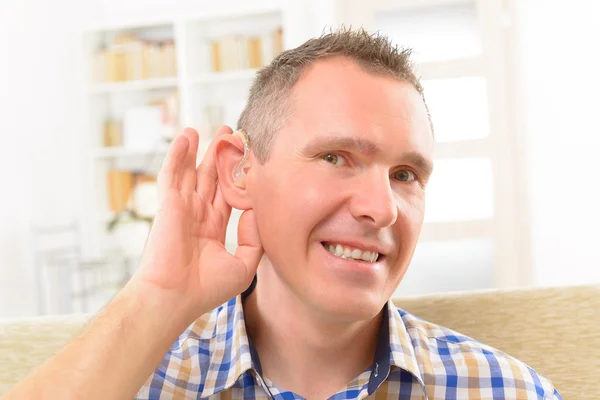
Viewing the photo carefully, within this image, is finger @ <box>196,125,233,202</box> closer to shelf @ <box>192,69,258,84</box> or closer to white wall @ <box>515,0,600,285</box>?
white wall @ <box>515,0,600,285</box>

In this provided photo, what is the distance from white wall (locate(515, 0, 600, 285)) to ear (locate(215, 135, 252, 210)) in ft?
11.9

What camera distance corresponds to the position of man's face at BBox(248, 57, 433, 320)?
1042mm

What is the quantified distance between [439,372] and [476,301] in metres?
0.16

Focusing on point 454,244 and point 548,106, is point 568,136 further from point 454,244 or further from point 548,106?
point 454,244

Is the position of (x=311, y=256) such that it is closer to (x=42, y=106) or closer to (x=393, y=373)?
(x=393, y=373)

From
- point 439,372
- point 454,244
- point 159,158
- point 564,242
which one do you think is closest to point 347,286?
point 439,372

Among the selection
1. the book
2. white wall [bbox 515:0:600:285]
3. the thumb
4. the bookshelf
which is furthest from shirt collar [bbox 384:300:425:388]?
the book

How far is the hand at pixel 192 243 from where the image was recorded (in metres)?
1.03

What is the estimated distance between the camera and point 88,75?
5320 millimetres

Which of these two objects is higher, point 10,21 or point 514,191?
point 10,21

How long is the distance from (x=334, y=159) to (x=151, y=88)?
14.9 feet

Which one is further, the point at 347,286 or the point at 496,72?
the point at 496,72

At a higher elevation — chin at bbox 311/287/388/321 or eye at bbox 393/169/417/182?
eye at bbox 393/169/417/182

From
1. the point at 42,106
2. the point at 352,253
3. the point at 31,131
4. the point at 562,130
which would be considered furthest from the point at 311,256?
the point at 42,106
